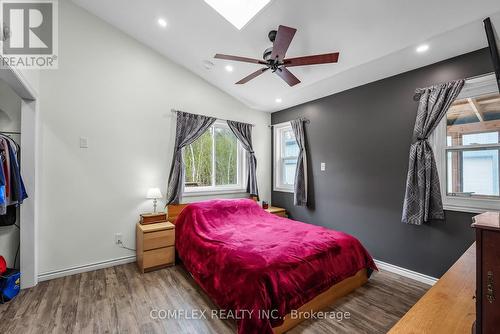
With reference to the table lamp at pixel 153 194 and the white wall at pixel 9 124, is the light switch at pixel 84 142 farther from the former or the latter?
the table lamp at pixel 153 194

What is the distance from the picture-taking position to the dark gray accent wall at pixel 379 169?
8.18ft

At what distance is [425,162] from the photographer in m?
2.55

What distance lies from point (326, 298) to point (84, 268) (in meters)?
2.95

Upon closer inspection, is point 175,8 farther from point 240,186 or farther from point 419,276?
point 419,276

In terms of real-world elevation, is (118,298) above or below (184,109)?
below

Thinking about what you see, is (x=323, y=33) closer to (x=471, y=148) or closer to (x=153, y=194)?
(x=471, y=148)

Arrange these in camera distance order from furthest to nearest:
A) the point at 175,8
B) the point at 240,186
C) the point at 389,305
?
1. the point at 240,186
2. the point at 175,8
3. the point at 389,305

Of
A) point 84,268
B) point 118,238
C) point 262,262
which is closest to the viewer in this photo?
point 262,262

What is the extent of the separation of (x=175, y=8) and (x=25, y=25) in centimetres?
163

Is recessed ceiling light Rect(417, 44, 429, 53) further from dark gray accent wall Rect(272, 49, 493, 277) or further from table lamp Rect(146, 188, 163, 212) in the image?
table lamp Rect(146, 188, 163, 212)

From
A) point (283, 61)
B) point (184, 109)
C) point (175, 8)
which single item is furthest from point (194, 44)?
point (283, 61)

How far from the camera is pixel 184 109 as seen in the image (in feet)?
12.0

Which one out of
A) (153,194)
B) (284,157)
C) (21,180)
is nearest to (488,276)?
(153,194)


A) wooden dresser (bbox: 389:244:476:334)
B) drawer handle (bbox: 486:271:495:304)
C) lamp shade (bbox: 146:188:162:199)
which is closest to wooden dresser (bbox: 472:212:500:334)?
drawer handle (bbox: 486:271:495:304)
